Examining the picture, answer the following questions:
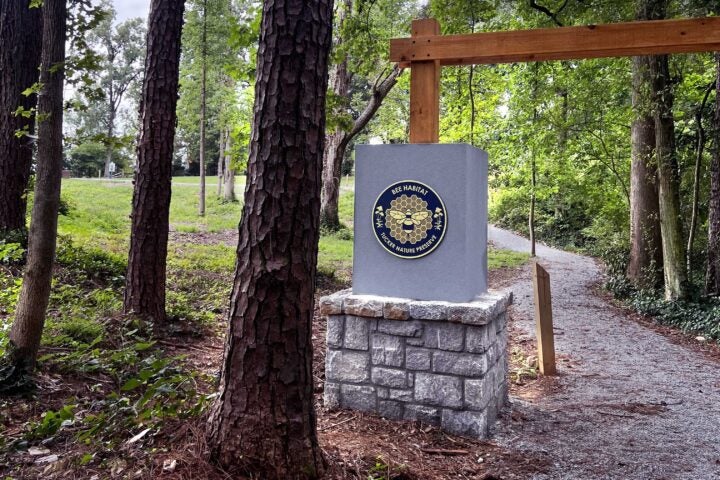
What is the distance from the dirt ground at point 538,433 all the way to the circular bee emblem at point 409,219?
1320 millimetres

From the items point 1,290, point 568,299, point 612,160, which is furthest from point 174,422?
point 612,160

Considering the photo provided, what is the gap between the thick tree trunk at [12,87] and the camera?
7.07 m

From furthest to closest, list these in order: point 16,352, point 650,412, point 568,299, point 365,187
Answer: point 568,299 → point 650,412 → point 365,187 → point 16,352

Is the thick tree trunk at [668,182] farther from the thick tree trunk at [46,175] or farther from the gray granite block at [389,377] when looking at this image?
the thick tree trunk at [46,175]

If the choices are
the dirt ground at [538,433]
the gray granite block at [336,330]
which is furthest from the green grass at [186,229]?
the gray granite block at [336,330]

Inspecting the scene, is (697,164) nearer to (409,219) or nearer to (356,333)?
(409,219)

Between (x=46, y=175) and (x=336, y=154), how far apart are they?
11529 mm

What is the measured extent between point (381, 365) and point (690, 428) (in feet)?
8.18

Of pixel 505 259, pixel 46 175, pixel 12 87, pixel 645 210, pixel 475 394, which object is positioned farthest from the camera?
pixel 505 259

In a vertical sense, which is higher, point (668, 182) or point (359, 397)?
point (668, 182)

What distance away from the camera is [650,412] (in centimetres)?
472

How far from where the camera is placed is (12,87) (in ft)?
23.3

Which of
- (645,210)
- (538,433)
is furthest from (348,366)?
(645,210)

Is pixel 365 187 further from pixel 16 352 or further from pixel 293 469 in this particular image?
pixel 16 352
